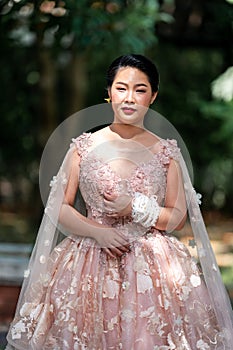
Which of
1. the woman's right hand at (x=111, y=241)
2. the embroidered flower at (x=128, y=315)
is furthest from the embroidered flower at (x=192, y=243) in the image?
the embroidered flower at (x=128, y=315)

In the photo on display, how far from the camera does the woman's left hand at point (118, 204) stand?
3316 millimetres

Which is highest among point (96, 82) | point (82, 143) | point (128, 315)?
point (96, 82)

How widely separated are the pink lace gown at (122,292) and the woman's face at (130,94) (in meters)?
0.20

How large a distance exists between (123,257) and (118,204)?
0.25m

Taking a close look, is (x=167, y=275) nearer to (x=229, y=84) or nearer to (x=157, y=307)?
(x=157, y=307)

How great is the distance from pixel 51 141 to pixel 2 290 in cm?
300

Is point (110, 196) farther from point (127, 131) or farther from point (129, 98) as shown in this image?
point (129, 98)

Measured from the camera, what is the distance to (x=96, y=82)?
1126cm

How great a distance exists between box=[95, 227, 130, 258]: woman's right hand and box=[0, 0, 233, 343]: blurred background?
84.7 inches

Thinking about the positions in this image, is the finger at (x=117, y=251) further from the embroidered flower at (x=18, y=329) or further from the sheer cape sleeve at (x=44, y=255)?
the embroidered flower at (x=18, y=329)

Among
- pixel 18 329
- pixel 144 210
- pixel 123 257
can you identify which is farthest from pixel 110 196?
pixel 18 329

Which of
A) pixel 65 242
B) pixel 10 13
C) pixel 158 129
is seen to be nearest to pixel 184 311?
pixel 65 242

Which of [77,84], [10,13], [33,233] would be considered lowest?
[33,233]

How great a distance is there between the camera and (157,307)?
3334mm
